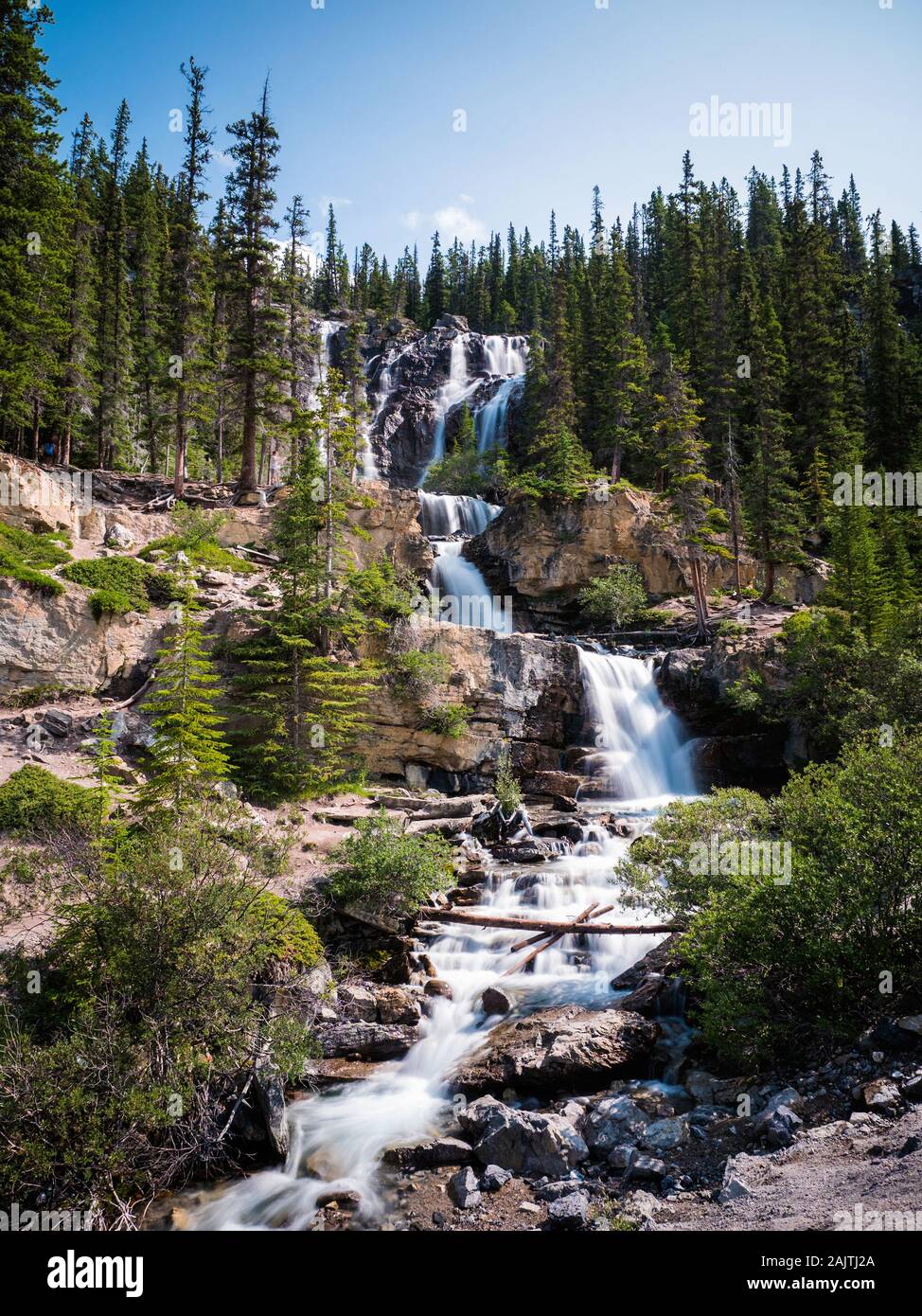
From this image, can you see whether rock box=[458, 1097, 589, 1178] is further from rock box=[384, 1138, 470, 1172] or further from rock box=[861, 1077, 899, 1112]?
rock box=[861, 1077, 899, 1112]

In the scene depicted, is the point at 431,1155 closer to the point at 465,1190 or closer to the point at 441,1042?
the point at 465,1190

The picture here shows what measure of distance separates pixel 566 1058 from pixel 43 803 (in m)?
11.3

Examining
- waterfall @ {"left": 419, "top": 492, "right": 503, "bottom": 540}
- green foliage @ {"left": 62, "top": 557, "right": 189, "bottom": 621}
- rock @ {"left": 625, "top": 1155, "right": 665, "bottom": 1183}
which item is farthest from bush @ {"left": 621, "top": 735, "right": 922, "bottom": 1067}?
waterfall @ {"left": 419, "top": 492, "right": 503, "bottom": 540}

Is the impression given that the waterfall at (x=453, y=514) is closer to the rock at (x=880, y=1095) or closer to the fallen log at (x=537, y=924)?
the fallen log at (x=537, y=924)

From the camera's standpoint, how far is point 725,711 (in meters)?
26.5

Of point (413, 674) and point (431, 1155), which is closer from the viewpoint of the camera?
point (431, 1155)

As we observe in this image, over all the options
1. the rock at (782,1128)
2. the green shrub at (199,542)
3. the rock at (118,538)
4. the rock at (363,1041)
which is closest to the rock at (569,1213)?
the rock at (782,1128)

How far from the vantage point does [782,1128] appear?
7.32 meters

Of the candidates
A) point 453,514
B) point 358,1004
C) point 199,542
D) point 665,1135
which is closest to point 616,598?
point 453,514

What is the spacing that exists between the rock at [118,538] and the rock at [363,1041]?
19103 millimetres

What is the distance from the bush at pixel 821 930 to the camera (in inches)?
334

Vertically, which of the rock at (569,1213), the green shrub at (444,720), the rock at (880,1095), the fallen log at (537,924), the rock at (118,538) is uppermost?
the rock at (118,538)
